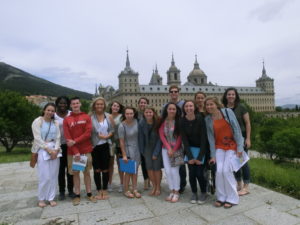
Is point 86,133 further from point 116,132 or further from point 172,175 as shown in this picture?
point 172,175

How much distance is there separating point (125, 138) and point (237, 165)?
227cm

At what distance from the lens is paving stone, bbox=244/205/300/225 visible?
361 cm

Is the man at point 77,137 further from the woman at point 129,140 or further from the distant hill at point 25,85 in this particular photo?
the distant hill at point 25,85

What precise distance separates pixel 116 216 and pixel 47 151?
1.84m

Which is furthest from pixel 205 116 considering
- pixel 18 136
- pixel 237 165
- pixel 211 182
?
pixel 18 136

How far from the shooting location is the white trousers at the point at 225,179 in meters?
4.33

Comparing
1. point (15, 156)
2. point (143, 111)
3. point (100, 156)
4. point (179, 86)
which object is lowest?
point (15, 156)

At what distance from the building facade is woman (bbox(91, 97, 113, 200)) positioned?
6760cm

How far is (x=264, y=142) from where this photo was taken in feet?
73.7

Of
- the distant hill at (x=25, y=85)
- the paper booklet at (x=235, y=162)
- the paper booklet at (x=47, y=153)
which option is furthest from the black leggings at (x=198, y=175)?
the distant hill at (x=25, y=85)

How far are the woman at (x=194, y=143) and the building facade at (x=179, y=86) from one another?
67.8m

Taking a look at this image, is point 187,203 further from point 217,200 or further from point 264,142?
point 264,142

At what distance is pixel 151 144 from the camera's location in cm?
502

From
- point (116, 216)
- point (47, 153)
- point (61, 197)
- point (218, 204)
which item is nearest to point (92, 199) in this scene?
point (61, 197)
